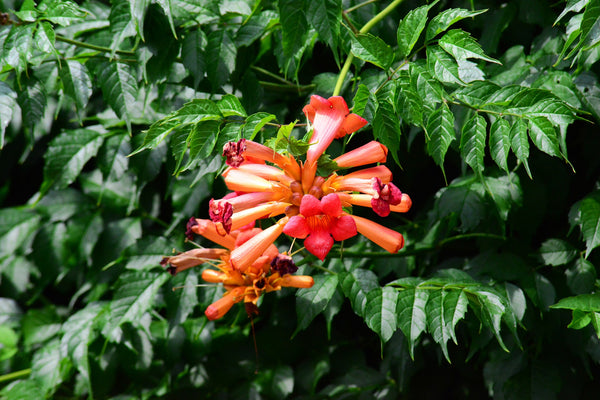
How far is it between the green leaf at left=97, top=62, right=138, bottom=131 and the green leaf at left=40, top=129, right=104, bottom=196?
1.80 feet

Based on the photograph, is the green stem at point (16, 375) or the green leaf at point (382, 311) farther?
the green stem at point (16, 375)

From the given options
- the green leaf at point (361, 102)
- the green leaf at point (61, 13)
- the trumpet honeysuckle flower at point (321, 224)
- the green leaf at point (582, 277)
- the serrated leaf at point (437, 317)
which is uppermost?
the green leaf at point (61, 13)

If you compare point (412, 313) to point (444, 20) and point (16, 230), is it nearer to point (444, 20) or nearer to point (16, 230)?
point (444, 20)

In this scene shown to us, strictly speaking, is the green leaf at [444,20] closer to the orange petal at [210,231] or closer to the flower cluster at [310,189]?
the flower cluster at [310,189]

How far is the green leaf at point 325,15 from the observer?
161cm

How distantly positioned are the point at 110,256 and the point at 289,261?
1.57 meters

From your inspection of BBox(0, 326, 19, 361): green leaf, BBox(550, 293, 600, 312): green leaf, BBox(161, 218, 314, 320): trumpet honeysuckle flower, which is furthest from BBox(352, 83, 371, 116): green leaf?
BBox(0, 326, 19, 361): green leaf

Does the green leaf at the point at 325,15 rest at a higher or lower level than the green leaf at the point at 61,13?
higher

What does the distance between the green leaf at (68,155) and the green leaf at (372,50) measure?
146 cm

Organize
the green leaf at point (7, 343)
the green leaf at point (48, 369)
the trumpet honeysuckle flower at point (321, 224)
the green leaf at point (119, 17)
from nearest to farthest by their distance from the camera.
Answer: the trumpet honeysuckle flower at point (321, 224), the green leaf at point (119, 17), the green leaf at point (48, 369), the green leaf at point (7, 343)

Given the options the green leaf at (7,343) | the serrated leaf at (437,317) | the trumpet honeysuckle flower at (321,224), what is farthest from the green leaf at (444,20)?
the green leaf at (7,343)

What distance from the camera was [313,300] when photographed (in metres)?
2.01

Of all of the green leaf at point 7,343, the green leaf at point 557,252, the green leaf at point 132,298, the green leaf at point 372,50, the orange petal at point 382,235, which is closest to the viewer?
the orange petal at point 382,235

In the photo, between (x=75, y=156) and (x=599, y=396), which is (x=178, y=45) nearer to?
(x=75, y=156)
